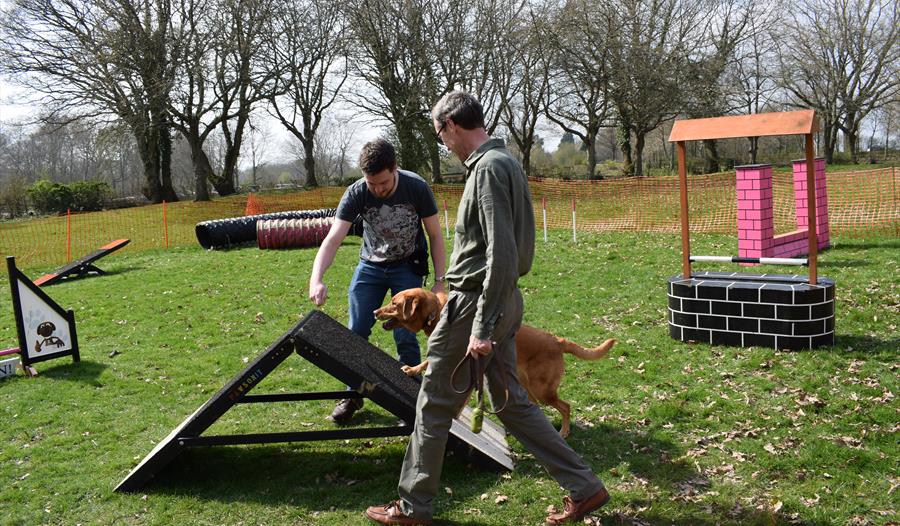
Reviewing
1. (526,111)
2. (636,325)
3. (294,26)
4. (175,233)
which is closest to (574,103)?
(526,111)

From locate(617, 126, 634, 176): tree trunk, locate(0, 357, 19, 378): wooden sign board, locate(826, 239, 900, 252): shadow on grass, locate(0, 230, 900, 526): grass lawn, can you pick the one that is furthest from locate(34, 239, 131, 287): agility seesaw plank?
locate(617, 126, 634, 176): tree trunk

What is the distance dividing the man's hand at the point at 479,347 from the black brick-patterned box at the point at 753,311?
4.28m

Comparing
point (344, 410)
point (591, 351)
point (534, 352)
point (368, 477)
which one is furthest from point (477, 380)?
point (344, 410)

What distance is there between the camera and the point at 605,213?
19750mm

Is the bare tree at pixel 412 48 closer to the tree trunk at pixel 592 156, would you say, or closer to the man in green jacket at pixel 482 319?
the tree trunk at pixel 592 156

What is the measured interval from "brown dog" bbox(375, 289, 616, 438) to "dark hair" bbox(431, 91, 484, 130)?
1.30 m

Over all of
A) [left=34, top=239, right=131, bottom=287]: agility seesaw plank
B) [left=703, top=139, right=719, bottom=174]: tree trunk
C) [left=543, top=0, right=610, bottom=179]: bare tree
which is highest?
[left=543, top=0, right=610, bottom=179]: bare tree

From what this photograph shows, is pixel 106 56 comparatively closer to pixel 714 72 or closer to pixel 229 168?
pixel 229 168

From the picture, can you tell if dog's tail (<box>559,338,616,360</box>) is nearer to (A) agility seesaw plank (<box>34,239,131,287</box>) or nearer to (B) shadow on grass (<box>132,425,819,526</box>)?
(B) shadow on grass (<box>132,425,819,526</box>)

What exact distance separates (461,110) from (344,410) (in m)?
2.94

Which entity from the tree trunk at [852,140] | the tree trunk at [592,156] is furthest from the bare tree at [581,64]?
the tree trunk at [852,140]

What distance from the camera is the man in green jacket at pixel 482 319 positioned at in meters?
3.02

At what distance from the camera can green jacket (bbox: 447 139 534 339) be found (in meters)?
2.99

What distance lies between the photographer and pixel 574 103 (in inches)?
1486
